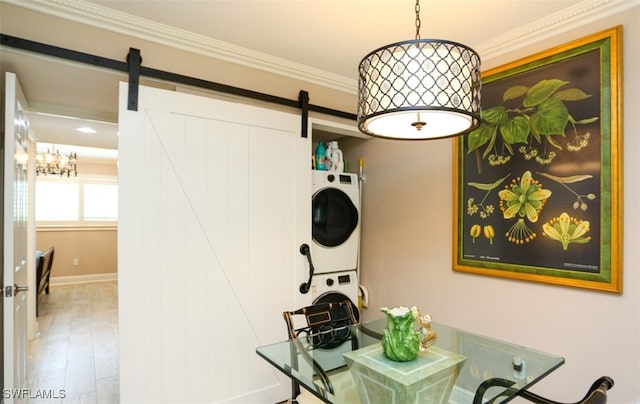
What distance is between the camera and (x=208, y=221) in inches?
82.6

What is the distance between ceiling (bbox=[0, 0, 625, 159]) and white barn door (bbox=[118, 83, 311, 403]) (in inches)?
15.7

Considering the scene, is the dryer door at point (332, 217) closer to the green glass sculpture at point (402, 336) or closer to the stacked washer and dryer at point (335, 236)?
the stacked washer and dryer at point (335, 236)

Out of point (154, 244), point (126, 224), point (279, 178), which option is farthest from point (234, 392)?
point (279, 178)

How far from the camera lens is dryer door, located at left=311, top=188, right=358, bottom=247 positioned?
8.94 feet

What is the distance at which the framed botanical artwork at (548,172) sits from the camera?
1684 mm

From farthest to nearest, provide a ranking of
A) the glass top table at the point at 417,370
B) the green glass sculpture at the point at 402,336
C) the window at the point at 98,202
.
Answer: the window at the point at 98,202, the green glass sculpture at the point at 402,336, the glass top table at the point at 417,370

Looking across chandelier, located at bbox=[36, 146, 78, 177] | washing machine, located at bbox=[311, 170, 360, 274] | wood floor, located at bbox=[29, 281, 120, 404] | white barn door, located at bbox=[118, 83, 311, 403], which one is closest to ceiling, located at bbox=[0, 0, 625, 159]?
white barn door, located at bbox=[118, 83, 311, 403]

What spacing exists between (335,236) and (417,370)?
1578mm

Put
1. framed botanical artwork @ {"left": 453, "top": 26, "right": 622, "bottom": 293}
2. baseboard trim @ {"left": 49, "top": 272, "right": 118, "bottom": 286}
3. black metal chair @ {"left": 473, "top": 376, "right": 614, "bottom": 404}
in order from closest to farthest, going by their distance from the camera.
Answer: black metal chair @ {"left": 473, "top": 376, "right": 614, "bottom": 404}, framed botanical artwork @ {"left": 453, "top": 26, "right": 622, "bottom": 293}, baseboard trim @ {"left": 49, "top": 272, "right": 118, "bottom": 286}

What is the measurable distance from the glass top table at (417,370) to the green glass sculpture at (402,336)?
0.14ft

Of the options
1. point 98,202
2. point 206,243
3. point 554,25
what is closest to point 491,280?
point 554,25

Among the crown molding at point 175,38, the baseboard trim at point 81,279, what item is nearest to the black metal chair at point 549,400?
the crown molding at point 175,38

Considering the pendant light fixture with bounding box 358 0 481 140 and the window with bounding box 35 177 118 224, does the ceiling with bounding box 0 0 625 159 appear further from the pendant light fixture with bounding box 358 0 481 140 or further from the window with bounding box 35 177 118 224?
the window with bounding box 35 177 118 224

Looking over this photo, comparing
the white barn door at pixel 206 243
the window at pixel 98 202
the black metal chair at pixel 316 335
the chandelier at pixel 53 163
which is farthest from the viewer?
the window at pixel 98 202
